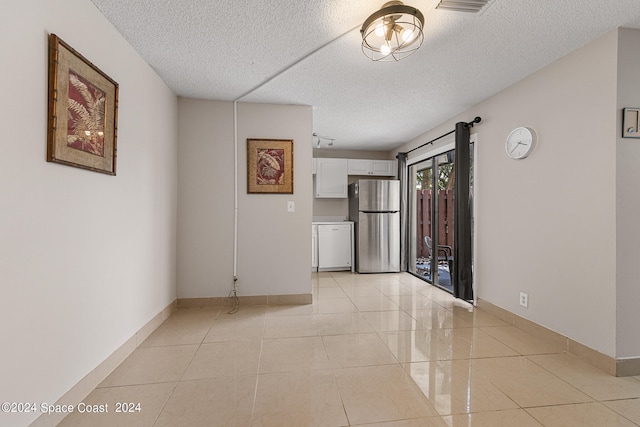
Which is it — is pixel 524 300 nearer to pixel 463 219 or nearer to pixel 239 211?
pixel 463 219

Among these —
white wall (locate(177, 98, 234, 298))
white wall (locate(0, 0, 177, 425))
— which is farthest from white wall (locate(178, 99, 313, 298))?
white wall (locate(0, 0, 177, 425))

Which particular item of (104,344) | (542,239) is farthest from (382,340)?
(104,344)

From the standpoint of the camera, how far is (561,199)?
226cm

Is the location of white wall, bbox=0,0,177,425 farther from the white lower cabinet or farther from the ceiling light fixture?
the white lower cabinet

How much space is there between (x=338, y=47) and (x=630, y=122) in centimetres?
207

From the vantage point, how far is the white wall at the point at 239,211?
10.4 feet

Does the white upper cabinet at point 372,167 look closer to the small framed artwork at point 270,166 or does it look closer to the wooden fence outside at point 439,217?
the wooden fence outside at point 439,217

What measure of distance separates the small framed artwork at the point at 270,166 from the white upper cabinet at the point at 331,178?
81.4 inches

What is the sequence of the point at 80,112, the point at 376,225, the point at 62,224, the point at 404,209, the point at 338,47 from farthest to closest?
the point at 404,209, the point at 376,225, the point at 338,47, the point at 80,112, the point at 62,224

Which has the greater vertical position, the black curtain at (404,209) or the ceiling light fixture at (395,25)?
the ceiling light fixture at (395,25)

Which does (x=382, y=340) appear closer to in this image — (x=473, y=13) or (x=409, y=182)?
(x=473, y=13)

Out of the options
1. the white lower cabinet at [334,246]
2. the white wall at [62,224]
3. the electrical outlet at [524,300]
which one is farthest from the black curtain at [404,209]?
the white wall at [62,224]

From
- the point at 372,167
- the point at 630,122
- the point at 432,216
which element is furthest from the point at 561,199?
the point at 372,167

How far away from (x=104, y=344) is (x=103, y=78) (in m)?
1.70
